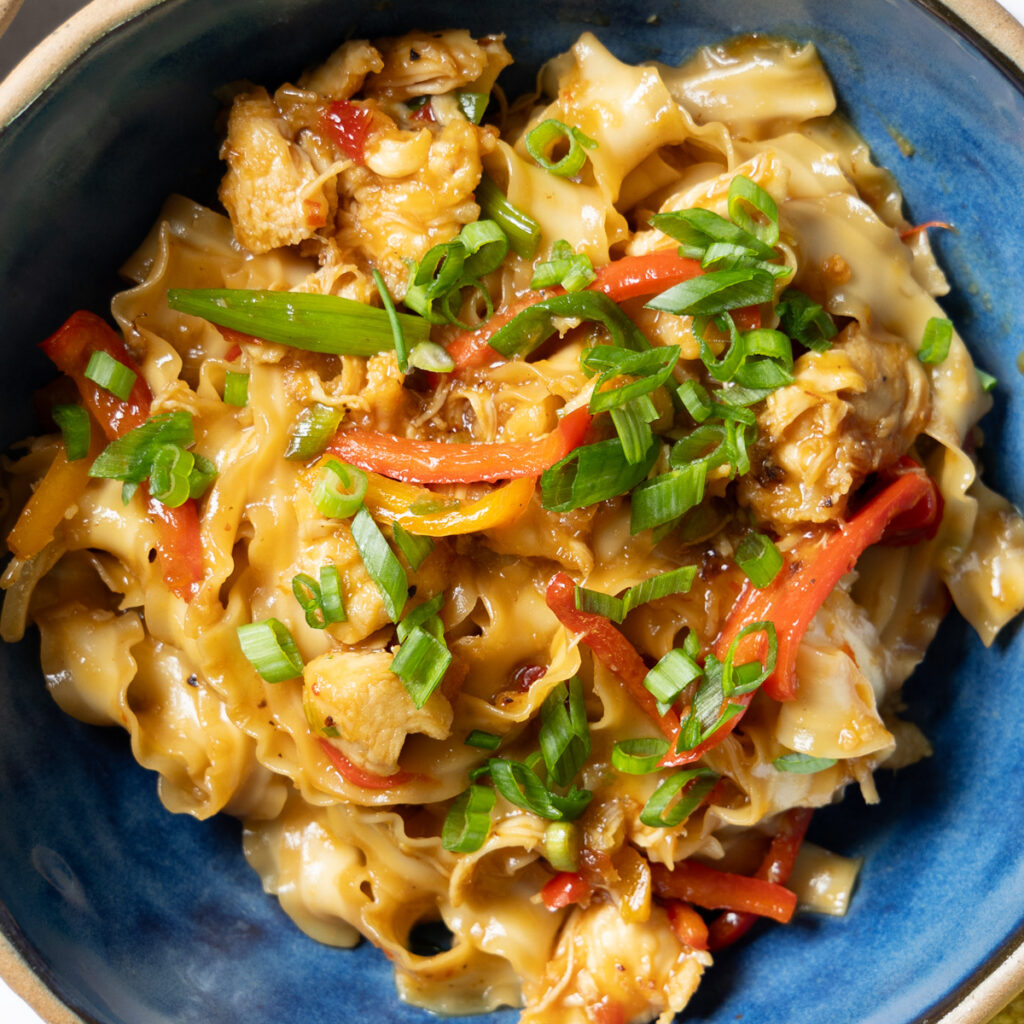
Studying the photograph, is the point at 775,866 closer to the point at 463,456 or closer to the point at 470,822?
the point at 470,822

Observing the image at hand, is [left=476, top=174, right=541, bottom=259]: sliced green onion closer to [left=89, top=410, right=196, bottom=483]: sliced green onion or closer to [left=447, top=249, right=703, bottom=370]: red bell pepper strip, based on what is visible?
[left=447, top=249, right=703, bottom=370]: red bell pepper strip

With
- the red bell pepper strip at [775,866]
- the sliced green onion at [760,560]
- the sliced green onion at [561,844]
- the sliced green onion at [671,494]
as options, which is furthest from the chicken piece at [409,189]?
the red bell pepper strip at [775,866]

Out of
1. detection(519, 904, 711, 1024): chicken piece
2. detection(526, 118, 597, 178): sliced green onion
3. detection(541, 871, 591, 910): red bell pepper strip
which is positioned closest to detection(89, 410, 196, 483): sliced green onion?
detection(526, 118, 597, 178): sliced green onion

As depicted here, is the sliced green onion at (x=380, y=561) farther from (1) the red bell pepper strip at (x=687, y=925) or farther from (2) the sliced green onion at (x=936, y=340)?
(2) the sliced green onion at (x=936, y=340)

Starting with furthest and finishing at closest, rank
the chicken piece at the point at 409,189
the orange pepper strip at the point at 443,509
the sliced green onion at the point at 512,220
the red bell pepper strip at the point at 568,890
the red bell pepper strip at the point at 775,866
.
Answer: the red bell pepper strip at the point at 775,866
the red bell pepper strip at the point at 568,890
the sliced green onion at the point at 512,220
the chicken piece at the point at 409,189
the orange pepper strip at the point at 443,509

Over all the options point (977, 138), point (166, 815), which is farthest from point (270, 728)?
point (977, 138)

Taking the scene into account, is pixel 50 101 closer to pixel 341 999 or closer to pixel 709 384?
pixel 709 384
